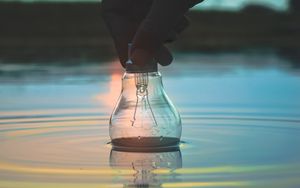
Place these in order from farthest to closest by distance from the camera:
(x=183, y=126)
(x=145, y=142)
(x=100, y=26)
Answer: (x=100, y=26) < (x=183, y=126) < (x=145, y=142)

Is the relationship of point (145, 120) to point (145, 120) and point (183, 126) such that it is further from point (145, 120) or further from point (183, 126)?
point (183, 126)

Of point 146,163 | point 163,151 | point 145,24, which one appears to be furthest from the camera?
point 163,151

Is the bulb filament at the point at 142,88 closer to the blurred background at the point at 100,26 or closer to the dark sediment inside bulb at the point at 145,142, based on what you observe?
the dark sediment inside bulb at the point at 145,142

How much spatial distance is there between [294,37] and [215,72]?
17427 millimetres

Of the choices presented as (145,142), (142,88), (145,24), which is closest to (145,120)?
(145,142)

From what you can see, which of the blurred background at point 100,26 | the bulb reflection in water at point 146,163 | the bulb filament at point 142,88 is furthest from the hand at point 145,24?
the blurred background at point 100,26

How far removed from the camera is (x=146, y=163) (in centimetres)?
484

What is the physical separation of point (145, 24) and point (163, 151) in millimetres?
1340

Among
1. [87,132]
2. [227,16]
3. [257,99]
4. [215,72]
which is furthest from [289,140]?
[227,16]

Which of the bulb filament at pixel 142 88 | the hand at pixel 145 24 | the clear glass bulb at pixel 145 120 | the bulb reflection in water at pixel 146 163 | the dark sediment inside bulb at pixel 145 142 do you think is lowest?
the bulb reflection in water at pixel 146 163

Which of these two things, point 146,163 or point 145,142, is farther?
point 145,142

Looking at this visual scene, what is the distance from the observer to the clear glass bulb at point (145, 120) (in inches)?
216

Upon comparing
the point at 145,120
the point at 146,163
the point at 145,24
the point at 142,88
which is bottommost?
the point at 146,163

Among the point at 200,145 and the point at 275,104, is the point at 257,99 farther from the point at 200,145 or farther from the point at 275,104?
the point at 200,145
